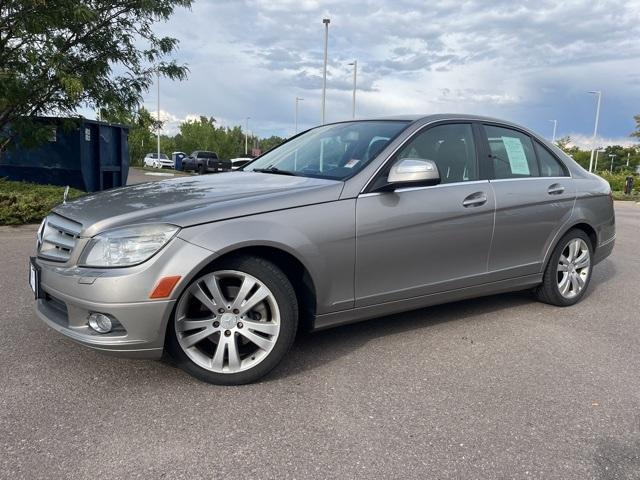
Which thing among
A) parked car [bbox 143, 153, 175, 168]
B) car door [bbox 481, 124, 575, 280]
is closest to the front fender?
car door [bbox 481, 124, 575, 280]

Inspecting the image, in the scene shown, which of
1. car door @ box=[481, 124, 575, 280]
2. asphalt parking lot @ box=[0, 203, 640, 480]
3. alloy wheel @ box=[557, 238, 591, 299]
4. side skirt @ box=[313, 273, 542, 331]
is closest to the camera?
asphalt parking lot @ box=[0, 203, 640, 480]

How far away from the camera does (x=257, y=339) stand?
315cm

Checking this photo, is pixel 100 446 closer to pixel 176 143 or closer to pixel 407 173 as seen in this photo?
pixel 407 173

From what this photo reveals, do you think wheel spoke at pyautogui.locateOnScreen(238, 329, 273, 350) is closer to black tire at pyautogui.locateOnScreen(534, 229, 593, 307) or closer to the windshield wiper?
the windshield wiper

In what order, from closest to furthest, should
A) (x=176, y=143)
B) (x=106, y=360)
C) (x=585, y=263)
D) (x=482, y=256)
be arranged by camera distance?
(x=106, y=360) → (x=482, y=256) → (x=585, y=263) → (x=176, y=143)

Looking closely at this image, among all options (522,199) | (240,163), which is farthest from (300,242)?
(240,163)

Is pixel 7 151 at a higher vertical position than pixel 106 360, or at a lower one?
higher

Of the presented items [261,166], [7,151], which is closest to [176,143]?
[7,151]

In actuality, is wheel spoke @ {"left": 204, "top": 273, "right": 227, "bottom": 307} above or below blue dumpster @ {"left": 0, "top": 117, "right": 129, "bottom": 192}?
below

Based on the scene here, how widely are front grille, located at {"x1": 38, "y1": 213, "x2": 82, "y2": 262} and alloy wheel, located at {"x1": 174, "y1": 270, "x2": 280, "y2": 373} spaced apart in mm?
746

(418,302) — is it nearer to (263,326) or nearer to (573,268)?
(263,326)

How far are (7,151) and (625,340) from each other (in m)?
10.8

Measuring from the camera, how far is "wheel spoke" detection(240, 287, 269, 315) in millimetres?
3105

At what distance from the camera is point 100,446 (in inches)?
99.2
